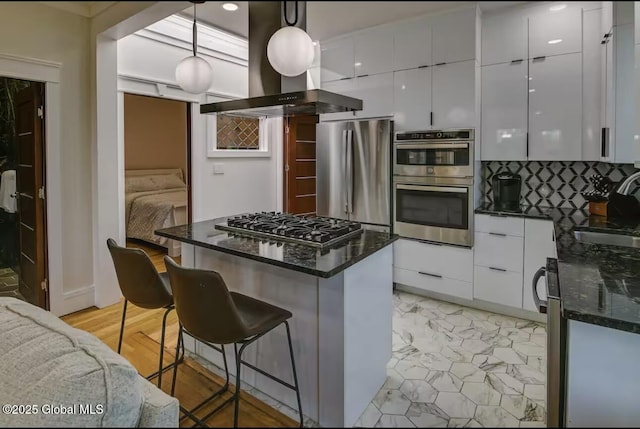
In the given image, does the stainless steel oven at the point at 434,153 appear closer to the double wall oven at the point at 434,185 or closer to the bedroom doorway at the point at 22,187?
the double wall oven at the point at 434,185

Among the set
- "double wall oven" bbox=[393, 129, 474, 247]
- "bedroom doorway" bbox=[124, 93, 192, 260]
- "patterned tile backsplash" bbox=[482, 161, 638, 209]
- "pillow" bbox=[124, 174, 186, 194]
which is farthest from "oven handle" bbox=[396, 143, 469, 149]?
"pillow" bbox=[124, 174, 186, 194]

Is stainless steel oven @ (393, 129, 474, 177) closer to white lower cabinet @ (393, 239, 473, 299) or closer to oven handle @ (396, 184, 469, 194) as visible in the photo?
oven handle @ (396, 184, 469, 194)

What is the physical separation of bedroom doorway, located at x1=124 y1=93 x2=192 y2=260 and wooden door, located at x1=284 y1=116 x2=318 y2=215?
1.28 m

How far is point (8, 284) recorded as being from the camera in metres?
1.03

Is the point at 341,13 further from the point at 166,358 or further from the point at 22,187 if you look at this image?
the point at 22,187

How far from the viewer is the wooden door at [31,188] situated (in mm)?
1051

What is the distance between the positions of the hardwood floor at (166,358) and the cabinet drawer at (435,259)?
2.19 metres

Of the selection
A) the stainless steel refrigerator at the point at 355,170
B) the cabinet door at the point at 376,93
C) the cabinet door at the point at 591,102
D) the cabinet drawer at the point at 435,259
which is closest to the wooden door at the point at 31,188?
the cabinet door at the point at 591,102

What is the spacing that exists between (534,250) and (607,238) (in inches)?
22.8

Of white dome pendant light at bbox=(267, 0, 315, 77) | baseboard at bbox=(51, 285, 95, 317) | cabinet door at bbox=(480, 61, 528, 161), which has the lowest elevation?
baseboard at bbox=(51, 285, 95, 317)

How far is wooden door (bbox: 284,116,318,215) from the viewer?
2.59 metres

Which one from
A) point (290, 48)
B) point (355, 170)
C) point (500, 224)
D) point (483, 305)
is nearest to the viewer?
point (290, 48)

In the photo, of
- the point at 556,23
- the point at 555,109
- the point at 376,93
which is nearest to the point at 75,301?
the point at 556,23

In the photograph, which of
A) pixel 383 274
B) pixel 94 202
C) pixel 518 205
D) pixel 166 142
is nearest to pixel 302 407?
pixel 166 142
